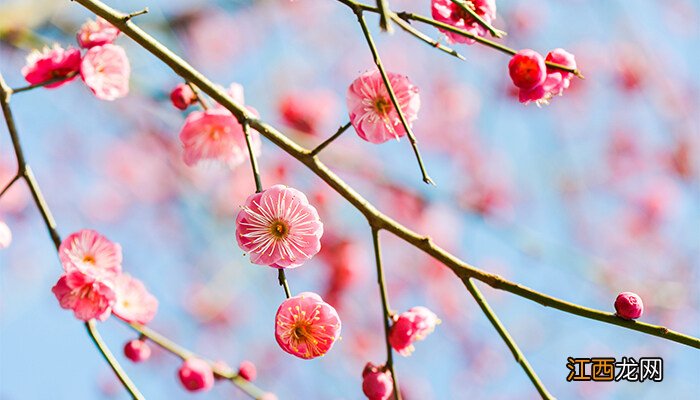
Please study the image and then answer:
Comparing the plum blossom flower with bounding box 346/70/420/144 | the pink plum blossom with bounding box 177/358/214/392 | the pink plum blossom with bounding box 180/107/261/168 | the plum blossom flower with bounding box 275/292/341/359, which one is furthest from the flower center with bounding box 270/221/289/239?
the pink plum blossom with bounding box 177/358/214/392

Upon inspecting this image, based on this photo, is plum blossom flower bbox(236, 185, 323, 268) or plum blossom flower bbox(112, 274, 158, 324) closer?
plum blossom flower bbox(236, 185, 323, 268)

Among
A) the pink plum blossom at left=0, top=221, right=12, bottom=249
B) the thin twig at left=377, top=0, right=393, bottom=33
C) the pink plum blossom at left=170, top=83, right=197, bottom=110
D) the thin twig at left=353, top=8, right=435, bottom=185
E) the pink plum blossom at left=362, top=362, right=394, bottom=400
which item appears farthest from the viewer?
the pink plum blossom at left=170, top=83, right=197, bottom=110

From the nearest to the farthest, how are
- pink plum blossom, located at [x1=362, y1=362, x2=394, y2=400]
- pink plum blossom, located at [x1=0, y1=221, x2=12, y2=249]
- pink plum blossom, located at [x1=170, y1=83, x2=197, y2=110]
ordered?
pink plum blossom, located at [x1=362, y1=362, x2=394, y2=400] < pink plum blossom, located at [x1=0, y1=221, x2=12, y2=249] < pink plum blossom, located at [x1=170, y1=83, x2=197, y2=110]

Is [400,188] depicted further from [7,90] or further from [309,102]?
[7,90]

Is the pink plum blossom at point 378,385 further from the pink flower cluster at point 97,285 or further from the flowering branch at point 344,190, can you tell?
the pink flower cluster at point 97,285

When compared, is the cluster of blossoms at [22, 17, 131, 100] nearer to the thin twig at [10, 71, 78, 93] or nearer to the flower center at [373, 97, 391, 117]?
the thin twig at [10, 71, 78, 93]

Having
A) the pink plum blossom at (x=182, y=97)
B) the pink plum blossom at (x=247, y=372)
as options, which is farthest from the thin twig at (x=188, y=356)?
the pink plum blossom at (x=182, y=97)

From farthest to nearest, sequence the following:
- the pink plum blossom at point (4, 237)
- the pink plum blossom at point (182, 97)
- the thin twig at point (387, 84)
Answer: the pink plum blossom at point (182, 97) → the pink plum blossom at point (4, 237) → the thin twig at point (387, 84)
